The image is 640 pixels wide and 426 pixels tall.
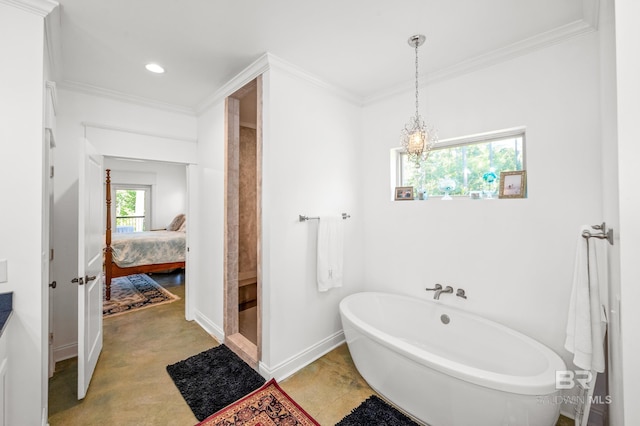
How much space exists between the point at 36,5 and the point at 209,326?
290cm

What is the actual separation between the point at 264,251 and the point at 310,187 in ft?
2.34

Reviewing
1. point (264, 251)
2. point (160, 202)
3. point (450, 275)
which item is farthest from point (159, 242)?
point (450, 275)

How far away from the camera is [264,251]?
2.23 meters

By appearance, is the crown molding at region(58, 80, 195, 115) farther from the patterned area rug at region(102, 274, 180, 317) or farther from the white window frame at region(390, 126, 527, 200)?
the patterned area rug at region(102, 274, 180, 317)

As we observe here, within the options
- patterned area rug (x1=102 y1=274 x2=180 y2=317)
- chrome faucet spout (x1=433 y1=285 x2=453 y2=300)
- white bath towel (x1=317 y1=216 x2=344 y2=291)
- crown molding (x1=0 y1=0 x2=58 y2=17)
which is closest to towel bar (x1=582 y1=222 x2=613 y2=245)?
chrome faucet spout (x1=433 y1=285 x2=453 y2=300)

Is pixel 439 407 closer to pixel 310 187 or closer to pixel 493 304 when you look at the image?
pixel 493 304

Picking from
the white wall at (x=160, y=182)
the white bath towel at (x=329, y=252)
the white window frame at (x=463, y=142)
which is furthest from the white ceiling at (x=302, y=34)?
the white wall at (x=160, y=182)

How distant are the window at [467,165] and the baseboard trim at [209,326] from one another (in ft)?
8.15

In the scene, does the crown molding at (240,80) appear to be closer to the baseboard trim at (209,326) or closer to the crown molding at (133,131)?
the crown molding at (133,131)

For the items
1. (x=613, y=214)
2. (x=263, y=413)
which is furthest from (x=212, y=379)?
(x=613, y=214)

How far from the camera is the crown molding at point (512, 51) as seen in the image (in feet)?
5.73

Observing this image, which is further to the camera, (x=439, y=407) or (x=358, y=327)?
(x=358, y=327)

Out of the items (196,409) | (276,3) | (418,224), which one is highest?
(276,3)

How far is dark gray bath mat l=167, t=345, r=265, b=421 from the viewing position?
6.39 feet
